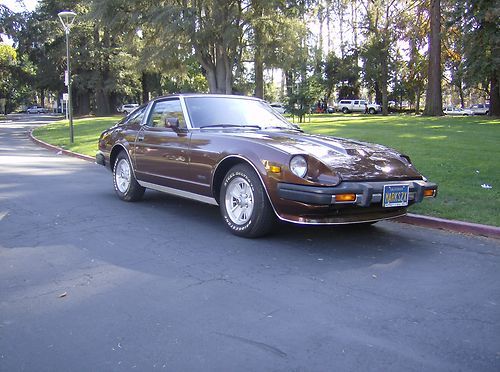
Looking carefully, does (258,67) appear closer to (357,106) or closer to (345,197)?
(345,197)

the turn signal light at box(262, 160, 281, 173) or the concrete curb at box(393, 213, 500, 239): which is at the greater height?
the turn signal light at box(262, 160, 281, 173)

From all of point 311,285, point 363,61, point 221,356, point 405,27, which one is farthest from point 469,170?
point 363,61

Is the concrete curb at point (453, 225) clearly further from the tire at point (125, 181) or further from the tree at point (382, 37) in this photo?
the tree at point (382, 37)

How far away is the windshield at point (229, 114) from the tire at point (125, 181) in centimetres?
160

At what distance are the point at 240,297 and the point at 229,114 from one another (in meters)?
3.35

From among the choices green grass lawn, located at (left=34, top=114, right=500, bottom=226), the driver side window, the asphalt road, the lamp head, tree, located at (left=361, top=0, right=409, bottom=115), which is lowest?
the asphalt road

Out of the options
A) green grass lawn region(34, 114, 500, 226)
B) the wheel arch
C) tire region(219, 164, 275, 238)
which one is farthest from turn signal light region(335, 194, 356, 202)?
green grass lawn region(34, 114, 500, 226)

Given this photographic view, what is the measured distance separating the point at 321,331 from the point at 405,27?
48.9m

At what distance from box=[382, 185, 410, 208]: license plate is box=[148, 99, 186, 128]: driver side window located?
2.81m

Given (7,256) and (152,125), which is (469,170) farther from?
(7,256)

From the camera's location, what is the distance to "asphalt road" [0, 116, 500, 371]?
3.05 m

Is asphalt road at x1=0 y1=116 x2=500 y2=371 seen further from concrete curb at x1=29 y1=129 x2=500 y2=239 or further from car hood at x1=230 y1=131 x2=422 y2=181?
car hood at x1=230 y1=131 x2=422 y2=181

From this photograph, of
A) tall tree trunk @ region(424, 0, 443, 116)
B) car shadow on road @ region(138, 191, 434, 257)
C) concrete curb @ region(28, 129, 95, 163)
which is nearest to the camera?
car shadow on road @ region(138, 191, 434, 257)

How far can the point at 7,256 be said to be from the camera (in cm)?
504
